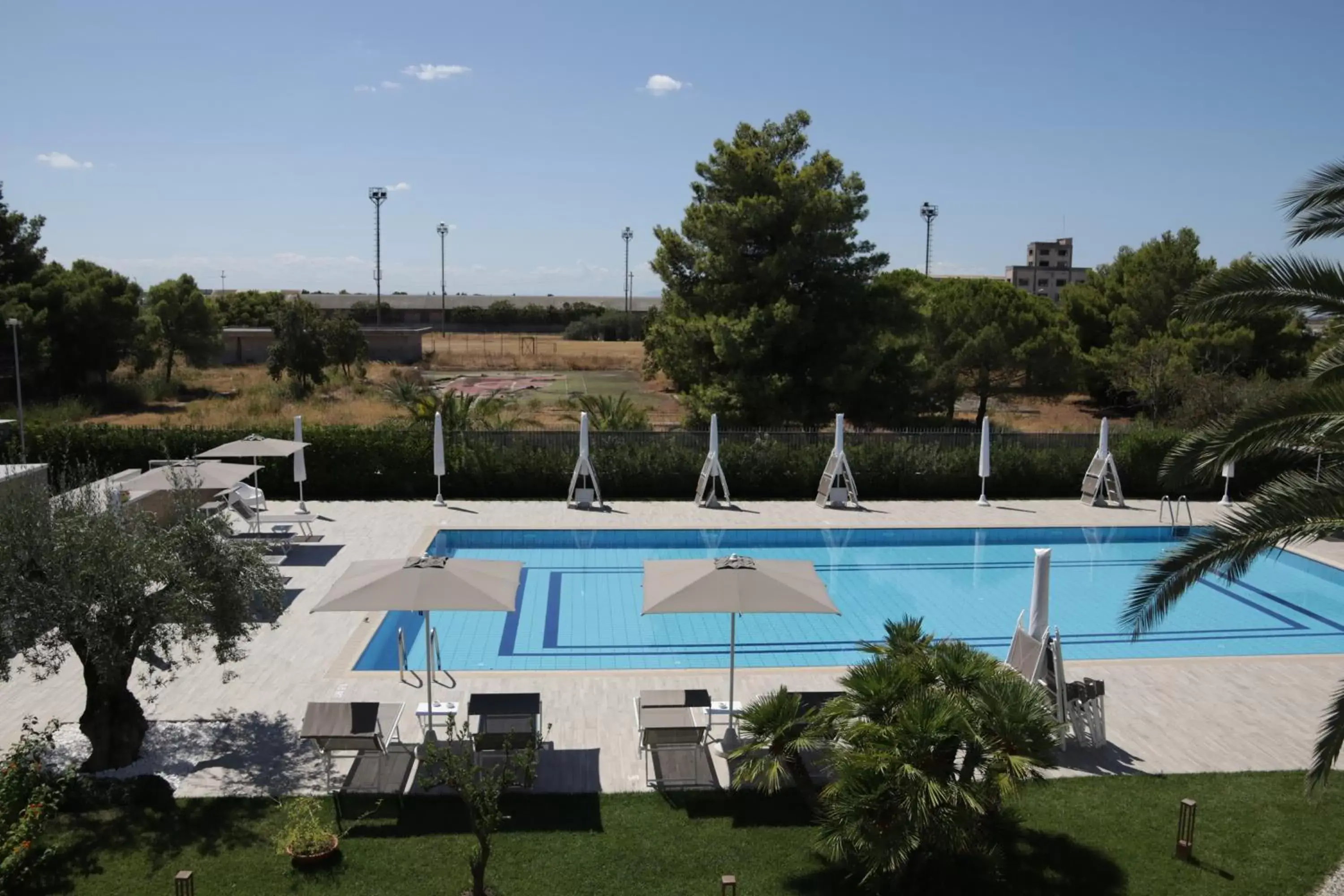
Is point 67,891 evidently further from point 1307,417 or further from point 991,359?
point 991,359

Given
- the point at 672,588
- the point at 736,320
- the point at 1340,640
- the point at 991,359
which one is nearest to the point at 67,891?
the point at 672,588

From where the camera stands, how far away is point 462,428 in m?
21.5

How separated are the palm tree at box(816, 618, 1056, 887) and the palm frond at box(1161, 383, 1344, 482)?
2072 millimetres

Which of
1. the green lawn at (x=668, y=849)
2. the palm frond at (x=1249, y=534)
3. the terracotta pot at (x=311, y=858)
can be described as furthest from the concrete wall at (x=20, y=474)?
the palm frond at (x=1249, y=534)

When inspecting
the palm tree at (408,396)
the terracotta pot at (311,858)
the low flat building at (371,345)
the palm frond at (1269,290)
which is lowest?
the terracotta pot at (311,858)

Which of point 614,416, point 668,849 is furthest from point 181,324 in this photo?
point 668,849

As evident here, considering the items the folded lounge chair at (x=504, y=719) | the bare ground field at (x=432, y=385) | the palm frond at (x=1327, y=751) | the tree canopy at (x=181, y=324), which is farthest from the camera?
the tree canopy at (x=181, y=324)

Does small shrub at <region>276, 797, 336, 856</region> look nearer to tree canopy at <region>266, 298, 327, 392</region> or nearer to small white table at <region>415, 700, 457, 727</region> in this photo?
small white table at <region>415, 700, 457, 727</region>

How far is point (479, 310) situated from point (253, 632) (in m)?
80.6

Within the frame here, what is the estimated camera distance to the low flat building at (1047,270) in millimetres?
122188

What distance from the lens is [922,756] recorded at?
646cm

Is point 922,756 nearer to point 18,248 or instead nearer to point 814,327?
point 814,327

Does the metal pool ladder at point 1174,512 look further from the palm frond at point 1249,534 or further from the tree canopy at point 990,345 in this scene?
the palm frond at point 1249,534

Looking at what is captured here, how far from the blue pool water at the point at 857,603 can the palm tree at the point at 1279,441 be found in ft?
19.3
